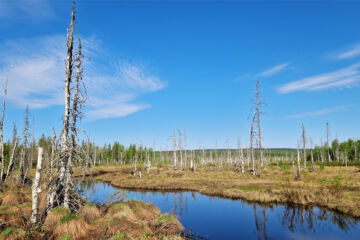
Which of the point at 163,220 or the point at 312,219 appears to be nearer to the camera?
the point at 163,220

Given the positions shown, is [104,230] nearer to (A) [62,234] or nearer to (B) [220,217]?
(A) [62,234]

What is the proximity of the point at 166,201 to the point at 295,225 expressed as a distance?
12657mm

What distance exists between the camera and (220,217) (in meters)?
16.7

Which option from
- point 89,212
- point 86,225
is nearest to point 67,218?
point 86,225

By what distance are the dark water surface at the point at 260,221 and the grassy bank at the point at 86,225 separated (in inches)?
57.9

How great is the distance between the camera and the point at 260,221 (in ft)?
50.7

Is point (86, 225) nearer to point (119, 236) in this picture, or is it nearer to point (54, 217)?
point (54, 217)

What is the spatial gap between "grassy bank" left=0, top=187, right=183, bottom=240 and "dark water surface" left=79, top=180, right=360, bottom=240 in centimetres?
147

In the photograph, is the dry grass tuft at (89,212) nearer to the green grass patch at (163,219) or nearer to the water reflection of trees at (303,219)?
the green grass patch at (163,219)

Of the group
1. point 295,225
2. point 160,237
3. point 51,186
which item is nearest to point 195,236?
point 160,237

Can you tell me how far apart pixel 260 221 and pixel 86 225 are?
37.4 ft

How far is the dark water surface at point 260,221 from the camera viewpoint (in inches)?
503

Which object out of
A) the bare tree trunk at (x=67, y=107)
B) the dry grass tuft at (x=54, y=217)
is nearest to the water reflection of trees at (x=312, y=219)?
the dry grass tuft at (x=54, y=217)

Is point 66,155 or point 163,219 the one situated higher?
point 66,155
